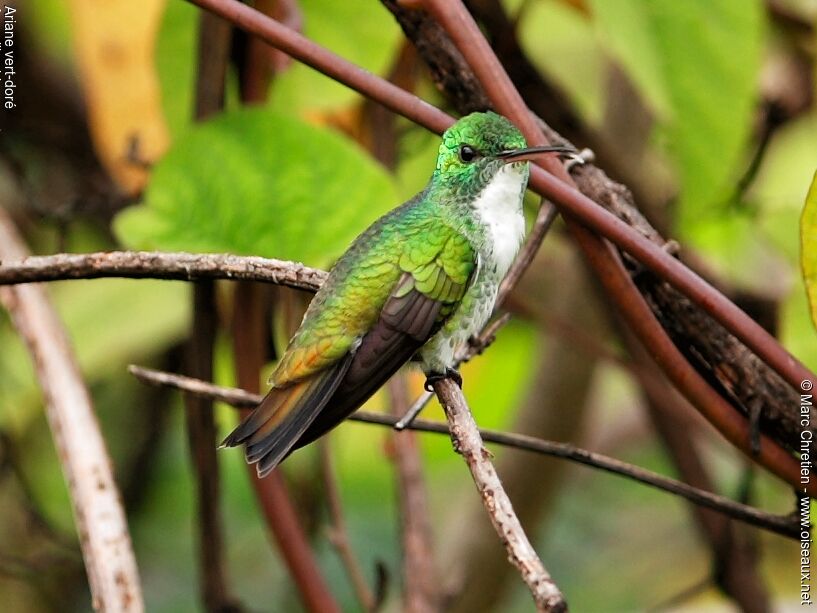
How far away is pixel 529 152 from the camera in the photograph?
1.74 metres

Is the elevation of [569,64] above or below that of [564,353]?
above

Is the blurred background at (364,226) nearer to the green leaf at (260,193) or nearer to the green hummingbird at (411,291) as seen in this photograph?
the green leaf at (260,193)

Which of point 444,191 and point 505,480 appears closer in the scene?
point 444,191

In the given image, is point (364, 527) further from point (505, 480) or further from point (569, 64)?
point (569, 64)

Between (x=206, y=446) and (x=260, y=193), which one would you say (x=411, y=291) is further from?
(x=206, y=446)

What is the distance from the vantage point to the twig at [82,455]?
174 centimetres

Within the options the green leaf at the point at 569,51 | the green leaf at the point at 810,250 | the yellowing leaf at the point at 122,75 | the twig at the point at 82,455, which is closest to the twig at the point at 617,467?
the twig at the point at 82,455

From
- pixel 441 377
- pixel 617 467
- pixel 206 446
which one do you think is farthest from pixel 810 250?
pixel 206 446

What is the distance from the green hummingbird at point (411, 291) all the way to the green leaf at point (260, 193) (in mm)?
169

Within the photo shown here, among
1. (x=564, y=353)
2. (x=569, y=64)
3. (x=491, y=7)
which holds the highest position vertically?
(x=569, y=64)

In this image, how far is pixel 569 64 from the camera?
3.77m

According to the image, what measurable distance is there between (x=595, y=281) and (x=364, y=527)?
1.25m

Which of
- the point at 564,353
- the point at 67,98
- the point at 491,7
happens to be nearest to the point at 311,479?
the point at 564,353

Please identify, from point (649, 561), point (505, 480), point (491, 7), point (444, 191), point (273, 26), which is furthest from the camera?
point (649, 561)
